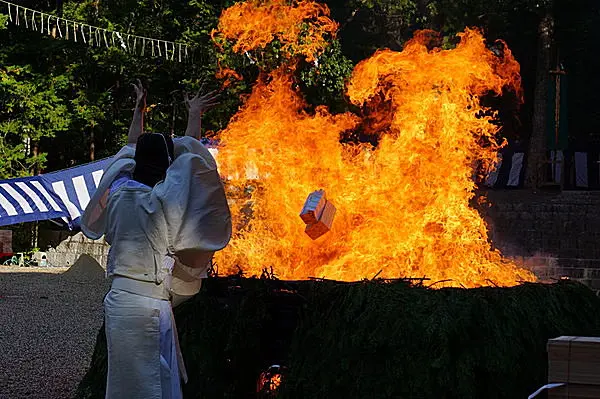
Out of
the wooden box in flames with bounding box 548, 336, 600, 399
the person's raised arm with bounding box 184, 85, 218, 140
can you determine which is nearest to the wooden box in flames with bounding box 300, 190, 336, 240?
the person's raised arm with bounding box 184, 85, 218, 140

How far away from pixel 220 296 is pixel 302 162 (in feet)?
6.39

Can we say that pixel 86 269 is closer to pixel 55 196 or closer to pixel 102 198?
pixel 55 196

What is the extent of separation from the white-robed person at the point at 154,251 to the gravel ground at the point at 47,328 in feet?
10.8

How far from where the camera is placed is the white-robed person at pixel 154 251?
4.13m

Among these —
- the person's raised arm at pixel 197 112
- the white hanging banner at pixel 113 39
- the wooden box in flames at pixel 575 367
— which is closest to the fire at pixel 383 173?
the person's raised arm at pixel 197 112

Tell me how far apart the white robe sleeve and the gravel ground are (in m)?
2.96

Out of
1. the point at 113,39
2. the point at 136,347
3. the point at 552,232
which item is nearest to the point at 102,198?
the point at 136,347

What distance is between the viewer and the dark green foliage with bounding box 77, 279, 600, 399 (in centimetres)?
433

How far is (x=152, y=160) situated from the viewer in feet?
14.2

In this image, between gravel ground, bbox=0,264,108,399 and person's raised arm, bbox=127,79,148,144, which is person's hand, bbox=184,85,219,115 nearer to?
person's raised arm, bbox=127,79,148,144

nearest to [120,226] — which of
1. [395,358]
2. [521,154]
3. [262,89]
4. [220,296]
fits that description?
[220,296]

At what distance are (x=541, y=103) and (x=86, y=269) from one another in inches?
507

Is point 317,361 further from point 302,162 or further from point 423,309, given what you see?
point 302,162

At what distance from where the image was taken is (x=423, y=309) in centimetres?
449
